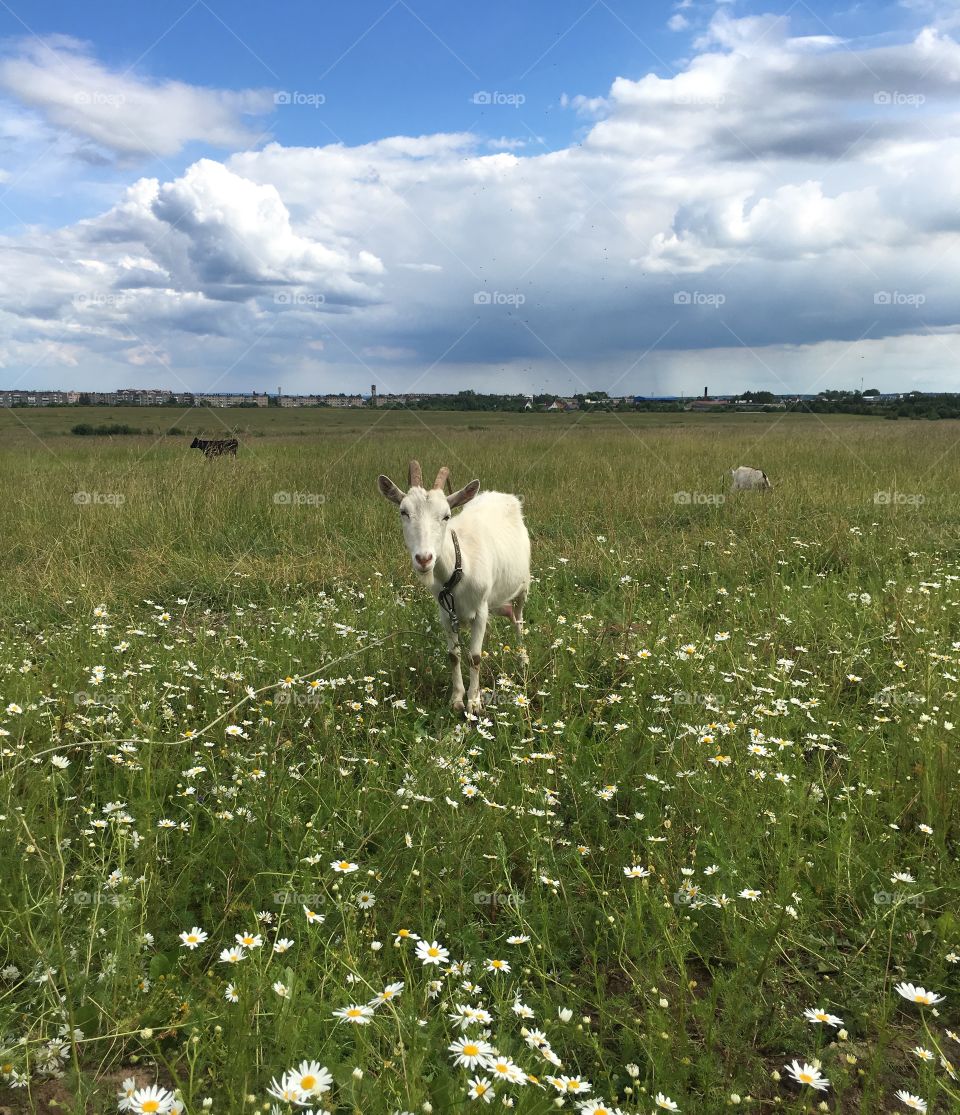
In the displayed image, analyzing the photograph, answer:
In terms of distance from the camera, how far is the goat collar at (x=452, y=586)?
17.5 ft

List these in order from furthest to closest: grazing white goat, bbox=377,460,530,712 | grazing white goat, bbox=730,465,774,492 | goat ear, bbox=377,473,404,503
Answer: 1. grazing white goat, bbox=730,465,774,492
2. goat ear, bbox=377,473,404,503
3. grazing white goat, bbox=377,460,530,712

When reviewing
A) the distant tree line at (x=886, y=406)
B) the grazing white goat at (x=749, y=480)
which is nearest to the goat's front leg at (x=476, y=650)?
the grazing white goat at (x=749, y=480)

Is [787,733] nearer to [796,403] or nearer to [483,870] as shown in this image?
[483,870]

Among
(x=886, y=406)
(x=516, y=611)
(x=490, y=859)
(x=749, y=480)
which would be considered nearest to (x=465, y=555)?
(x=516, y=611)

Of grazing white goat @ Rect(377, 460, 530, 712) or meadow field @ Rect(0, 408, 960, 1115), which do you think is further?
grazing white goat @ Rect(377, 460, 530, 712)

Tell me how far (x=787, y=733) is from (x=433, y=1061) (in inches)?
109

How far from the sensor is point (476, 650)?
5.45 metres

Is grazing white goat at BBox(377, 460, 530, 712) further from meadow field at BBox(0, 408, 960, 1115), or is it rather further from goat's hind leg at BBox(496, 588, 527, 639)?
meadow field at BBox(0, 408, 960, 1115)

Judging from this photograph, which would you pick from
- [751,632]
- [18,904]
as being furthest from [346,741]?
[751,632]

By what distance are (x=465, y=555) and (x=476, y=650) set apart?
2.35 ft

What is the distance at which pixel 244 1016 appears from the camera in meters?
2.07

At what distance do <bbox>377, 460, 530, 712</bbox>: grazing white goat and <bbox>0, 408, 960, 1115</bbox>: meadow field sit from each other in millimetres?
340

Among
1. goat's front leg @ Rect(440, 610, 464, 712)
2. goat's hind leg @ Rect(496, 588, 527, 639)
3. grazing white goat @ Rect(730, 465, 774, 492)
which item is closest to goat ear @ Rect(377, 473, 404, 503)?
goat's front leg @ Rect(440, 610, 464, 712)

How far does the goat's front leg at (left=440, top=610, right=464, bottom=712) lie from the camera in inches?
207
